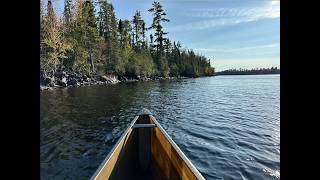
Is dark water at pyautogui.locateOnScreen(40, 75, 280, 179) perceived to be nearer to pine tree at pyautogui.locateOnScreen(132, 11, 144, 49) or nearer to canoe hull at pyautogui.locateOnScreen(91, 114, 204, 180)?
canoe hull at pyautogui.locateOnScreen(91, 114, 204, 180)

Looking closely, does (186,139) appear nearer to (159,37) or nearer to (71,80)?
(71,80)

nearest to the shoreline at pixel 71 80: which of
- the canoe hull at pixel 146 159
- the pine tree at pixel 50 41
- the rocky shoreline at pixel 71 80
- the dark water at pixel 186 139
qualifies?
the rocky shoreline at pixel 71 80

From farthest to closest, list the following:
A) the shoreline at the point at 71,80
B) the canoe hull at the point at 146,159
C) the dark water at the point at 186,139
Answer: the shoreline at the point at 71,80
the dark water at the point at 186,139
the canoe hull at the point at 146,159

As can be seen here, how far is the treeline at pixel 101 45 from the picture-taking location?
43719 mm

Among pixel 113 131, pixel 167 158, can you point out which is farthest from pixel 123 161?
pixel 113 131

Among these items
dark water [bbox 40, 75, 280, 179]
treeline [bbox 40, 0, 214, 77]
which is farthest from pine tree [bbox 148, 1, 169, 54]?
dark water [bbox 40, 75, 280, 179]

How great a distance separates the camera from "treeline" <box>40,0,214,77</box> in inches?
1721

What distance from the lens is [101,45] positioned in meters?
62.9

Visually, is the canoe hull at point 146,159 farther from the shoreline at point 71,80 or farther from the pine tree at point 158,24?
the pine tree at point 158,24

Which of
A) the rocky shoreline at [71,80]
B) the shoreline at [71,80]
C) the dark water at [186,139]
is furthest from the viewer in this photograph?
the rocky shoreline at [71,80]

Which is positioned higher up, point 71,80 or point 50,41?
point 50,41

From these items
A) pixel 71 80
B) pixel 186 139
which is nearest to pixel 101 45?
pixel 71 80
